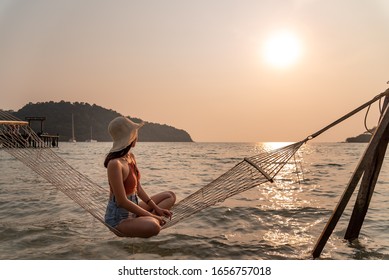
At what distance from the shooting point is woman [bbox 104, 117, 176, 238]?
364 centimetres

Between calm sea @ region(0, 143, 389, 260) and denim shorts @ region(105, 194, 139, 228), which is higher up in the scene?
denim shorts @ region(105, 194, 139, 228)

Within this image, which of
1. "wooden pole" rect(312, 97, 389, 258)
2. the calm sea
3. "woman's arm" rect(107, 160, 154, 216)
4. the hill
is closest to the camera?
"woman's arm" rect(107, 160, 154, 216)

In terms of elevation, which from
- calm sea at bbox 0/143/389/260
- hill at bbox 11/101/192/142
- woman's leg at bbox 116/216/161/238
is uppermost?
hill at bbox 11/101/192/142

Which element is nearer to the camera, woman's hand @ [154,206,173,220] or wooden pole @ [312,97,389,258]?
wooden pole @ [312,97,389,258]

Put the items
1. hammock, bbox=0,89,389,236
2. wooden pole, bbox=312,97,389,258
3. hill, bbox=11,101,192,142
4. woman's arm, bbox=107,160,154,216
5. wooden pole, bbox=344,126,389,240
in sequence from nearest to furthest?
woman's arm, bbox=107,160,154,216 < wooden pole, bbox=312,97,389,258 < hammock, bbox=0,89,389,236 < wooden pole, bbox=344,126,389,240 < hill, bbox=11,101,192,142

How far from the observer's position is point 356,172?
4008 millimetres

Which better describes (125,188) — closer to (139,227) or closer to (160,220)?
(139,227)

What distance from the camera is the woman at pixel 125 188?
143 inches

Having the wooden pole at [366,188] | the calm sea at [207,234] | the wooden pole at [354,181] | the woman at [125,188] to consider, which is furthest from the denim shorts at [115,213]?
the wooden pole at [366,188]

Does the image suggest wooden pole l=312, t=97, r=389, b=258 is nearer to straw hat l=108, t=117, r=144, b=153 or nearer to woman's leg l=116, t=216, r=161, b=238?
woman's leg l=116, t=216, r=161, b=238

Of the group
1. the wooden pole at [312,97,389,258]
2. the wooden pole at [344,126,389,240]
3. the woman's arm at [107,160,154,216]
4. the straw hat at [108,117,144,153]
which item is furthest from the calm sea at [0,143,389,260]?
the straw hat at [108,117,144,153]

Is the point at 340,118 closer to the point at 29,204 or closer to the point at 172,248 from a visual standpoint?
the point at 172,248

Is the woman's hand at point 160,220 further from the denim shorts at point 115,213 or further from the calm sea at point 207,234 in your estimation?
the calm sea at point 207,234

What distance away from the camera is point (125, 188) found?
3.85 meters
